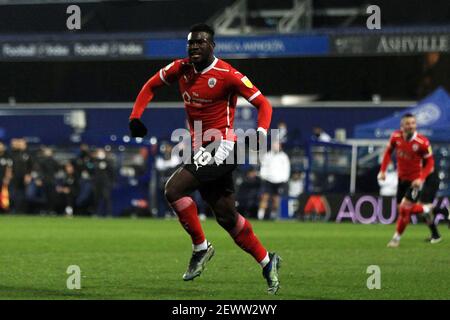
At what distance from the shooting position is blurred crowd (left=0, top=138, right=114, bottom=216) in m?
31.6

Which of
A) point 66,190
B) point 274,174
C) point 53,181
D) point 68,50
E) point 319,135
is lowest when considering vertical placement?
point 66,190

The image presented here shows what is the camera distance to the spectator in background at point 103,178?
31359 mm

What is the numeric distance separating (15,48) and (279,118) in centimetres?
827

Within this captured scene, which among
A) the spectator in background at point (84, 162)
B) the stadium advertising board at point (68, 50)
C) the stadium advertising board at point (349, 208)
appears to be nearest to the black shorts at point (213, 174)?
the stadium advertising board at point (349, 208)

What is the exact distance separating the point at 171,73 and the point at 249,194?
18658mm

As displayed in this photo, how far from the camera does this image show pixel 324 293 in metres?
11.4

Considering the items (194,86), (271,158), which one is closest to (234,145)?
(194,86)

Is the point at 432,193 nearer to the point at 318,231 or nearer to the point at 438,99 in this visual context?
the point at 318,231

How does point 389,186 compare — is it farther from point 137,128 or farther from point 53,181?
point 137,128

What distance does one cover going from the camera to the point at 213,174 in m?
11.6

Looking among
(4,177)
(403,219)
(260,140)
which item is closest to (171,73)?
(260,140)

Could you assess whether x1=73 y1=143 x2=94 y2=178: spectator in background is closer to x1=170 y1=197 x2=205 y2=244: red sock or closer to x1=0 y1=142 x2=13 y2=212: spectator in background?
x1=0 y1=142 x2=13 y2=212: spectator in background

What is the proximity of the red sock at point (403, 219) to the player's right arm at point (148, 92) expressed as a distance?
26.2 feet

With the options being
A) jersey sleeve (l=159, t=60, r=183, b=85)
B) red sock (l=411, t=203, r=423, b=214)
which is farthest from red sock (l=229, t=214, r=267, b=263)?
red sock (l=411, t=203, r=423, b=214)
